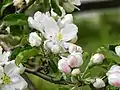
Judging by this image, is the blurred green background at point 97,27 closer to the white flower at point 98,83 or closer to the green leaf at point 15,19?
the green leaf at point 15,19

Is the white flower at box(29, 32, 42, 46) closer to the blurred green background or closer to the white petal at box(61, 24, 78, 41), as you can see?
the white petal at box(61, 24, 78, 41)

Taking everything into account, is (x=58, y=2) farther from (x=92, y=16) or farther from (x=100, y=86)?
(x=92, y=16)

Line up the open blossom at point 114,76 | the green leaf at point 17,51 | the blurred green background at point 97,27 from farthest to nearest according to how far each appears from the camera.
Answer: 1. the blurred green background at point 97,27
2. the green leaf at point 17,51
3. the open blossom at point 114,76

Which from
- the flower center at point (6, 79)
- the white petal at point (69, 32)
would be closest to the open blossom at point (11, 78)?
the flower center at point (6, 79)

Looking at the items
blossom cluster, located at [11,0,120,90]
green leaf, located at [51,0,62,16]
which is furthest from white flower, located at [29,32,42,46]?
green leaf, located at [51,0,62,16]

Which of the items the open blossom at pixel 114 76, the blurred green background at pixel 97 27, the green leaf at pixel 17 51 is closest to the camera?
the open blossom at pixel 114 76

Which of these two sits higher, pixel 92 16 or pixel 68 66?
pixel 68 66

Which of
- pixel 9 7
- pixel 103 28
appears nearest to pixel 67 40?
pixel 9 7
